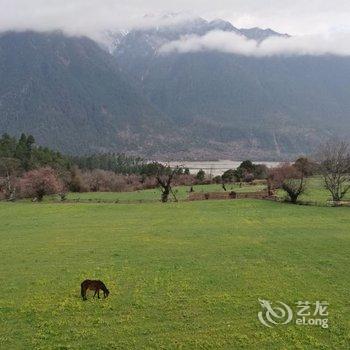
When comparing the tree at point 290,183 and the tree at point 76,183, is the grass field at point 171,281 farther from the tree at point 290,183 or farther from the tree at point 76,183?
the tree at point 76,183

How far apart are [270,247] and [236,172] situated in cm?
9090

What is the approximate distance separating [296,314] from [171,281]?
7.75m

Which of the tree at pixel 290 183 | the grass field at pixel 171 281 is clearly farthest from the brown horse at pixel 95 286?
the tree at pixel 290 183

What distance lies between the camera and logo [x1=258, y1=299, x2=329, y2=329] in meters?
21.1

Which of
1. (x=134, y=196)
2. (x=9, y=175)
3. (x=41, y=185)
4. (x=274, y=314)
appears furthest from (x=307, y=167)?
(x=274, y=314)

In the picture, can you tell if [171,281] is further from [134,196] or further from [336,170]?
[134,196]

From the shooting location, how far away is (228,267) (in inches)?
1221

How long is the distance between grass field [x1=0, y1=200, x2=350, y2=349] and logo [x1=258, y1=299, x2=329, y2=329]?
403 mm

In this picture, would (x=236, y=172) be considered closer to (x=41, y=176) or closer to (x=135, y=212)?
(x=41, y=176)

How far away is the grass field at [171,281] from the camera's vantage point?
19688 mm

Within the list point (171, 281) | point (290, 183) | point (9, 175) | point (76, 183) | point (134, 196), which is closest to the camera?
point (171, 281)

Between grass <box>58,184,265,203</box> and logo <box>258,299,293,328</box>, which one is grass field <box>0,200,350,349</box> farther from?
grass <box>58,184,265,203</box>

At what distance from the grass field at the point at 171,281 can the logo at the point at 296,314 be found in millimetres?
Result: 403

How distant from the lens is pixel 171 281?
89.7 feet
